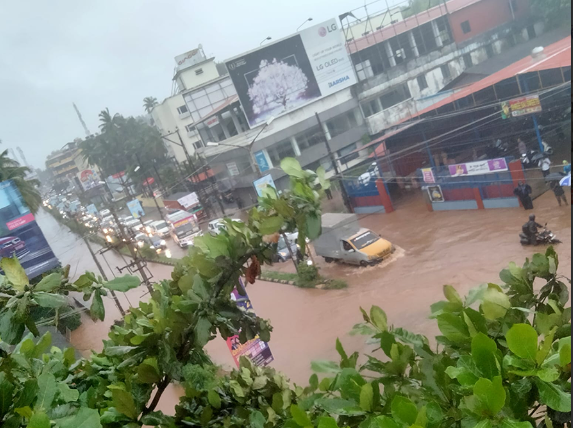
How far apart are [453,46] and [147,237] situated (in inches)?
58.2

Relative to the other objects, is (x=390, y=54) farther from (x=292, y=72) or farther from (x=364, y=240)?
(x=364, y=240)

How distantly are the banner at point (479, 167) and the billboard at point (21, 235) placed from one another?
276cm

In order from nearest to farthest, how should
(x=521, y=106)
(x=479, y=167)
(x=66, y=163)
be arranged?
(x=66, y=163)
(x=521, y=106)
(x=479, y=167)

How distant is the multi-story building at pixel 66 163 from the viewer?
1.04 meters

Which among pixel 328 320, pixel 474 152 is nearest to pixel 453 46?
pixel 474 152

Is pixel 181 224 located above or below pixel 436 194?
above

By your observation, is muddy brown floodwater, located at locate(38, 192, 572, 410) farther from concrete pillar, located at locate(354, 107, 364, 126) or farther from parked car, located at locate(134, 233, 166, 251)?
concrete pillar, located at locate(354, 107, 364, 126)

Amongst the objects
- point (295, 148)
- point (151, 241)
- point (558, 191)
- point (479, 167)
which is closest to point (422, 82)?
point (295, 148)

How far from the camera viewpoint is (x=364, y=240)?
2791mm

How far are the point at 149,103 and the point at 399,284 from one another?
6.29 ft

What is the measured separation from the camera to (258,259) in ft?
1.29

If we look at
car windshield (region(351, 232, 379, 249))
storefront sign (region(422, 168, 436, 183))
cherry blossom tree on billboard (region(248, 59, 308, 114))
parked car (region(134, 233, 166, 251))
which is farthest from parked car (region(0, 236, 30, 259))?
storefront sign (region(422, 168, 436, 183))

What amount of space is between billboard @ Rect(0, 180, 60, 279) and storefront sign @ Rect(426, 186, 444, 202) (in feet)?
8.70

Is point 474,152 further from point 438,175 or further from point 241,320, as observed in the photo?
point 241,320
